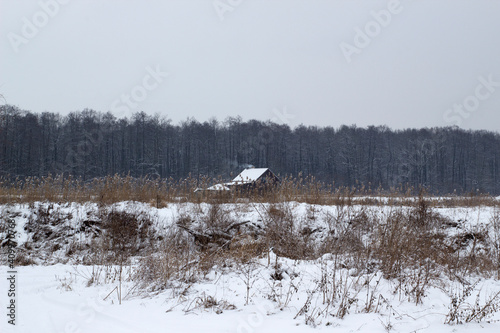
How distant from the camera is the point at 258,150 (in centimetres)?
5512

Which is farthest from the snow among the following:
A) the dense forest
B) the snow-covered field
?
the dense forest

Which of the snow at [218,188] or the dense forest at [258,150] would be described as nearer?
the snow at [218,188]

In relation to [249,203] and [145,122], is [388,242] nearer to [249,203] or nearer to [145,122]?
[249,203]

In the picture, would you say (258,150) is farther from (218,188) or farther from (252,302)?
(252,302)

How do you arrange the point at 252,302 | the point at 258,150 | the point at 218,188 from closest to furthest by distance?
the point at 252,302, the point at 218,188, the point at 258,150

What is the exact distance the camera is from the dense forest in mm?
45312

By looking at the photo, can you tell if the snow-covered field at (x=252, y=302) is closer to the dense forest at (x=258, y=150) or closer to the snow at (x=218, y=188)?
the snow at (x=218, y=188)

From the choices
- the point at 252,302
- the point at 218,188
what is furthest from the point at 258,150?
the point at 252,302

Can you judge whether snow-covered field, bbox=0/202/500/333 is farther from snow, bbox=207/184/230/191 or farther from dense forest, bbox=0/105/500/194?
dense forest, bbox=0/105/500/194

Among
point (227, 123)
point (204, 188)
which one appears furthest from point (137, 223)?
point (227, 123)

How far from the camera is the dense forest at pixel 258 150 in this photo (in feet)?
149

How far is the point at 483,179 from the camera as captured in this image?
2046 inches

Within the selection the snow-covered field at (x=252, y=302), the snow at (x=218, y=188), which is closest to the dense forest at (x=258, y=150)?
the snow at (x=218, y=188)

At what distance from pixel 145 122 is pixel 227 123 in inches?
594
